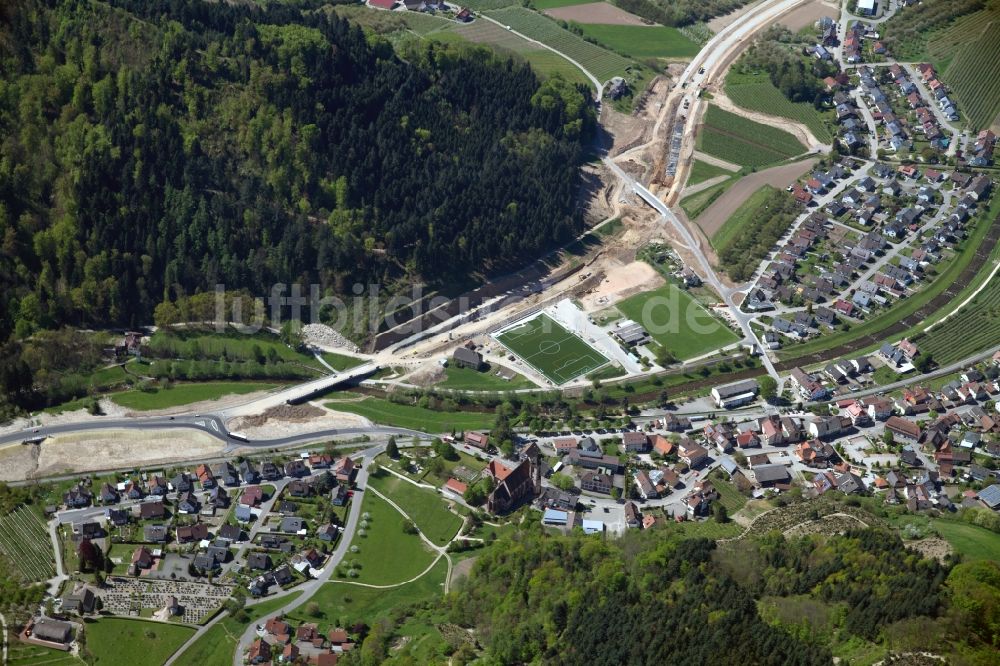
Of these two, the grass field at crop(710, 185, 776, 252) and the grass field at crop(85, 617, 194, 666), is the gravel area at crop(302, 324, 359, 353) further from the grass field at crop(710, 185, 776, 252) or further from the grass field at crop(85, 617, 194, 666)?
the grass field at crop(710, 185, 776, 252)

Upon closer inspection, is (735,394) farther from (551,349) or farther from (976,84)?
(976,84)

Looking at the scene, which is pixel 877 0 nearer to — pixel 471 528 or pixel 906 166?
Answer: pixel 906 166

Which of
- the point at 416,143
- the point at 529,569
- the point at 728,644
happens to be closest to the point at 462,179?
the point at 416,143

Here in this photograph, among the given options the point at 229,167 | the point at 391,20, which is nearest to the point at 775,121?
the point at 391,20

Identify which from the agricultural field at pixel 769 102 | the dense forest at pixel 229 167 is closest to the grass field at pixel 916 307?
the agricultural field at pixel 769 102

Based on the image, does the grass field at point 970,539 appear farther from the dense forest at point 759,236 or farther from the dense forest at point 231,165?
the dense forest at point 231,165

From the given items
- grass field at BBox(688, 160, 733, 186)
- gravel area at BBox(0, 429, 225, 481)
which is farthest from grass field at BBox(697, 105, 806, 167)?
gravel area at BBox(0, 429, 225, 481)
